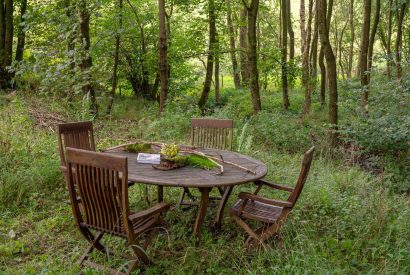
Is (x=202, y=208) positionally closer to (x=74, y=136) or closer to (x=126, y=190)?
(x=126, y=190)

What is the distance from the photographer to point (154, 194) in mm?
5430

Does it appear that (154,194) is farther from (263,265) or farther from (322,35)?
(322,35)

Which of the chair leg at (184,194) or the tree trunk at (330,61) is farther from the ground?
the tree trunk at (330,61)

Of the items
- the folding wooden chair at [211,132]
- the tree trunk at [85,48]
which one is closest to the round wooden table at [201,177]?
the folding wooden chair at [211,132]

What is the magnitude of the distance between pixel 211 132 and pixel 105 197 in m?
2.67

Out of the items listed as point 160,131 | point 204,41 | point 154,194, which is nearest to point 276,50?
point 204,41

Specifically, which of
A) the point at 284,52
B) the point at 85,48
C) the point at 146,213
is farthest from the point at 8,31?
the point at 146,213

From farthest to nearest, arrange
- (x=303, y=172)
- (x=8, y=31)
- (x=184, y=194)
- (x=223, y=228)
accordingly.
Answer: (x=8, y=31)
(x=184, y=194)
(x=223, y=228)
(x=303, y=172)

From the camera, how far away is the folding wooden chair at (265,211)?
137 inches

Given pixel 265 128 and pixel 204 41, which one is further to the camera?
pixel 204 41

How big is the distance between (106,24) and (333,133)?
8.21 m

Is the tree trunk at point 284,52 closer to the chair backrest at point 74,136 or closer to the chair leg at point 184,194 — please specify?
the chair leg at point 184,194

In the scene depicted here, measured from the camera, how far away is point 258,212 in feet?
13.1

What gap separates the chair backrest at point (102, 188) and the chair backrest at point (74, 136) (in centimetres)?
127
